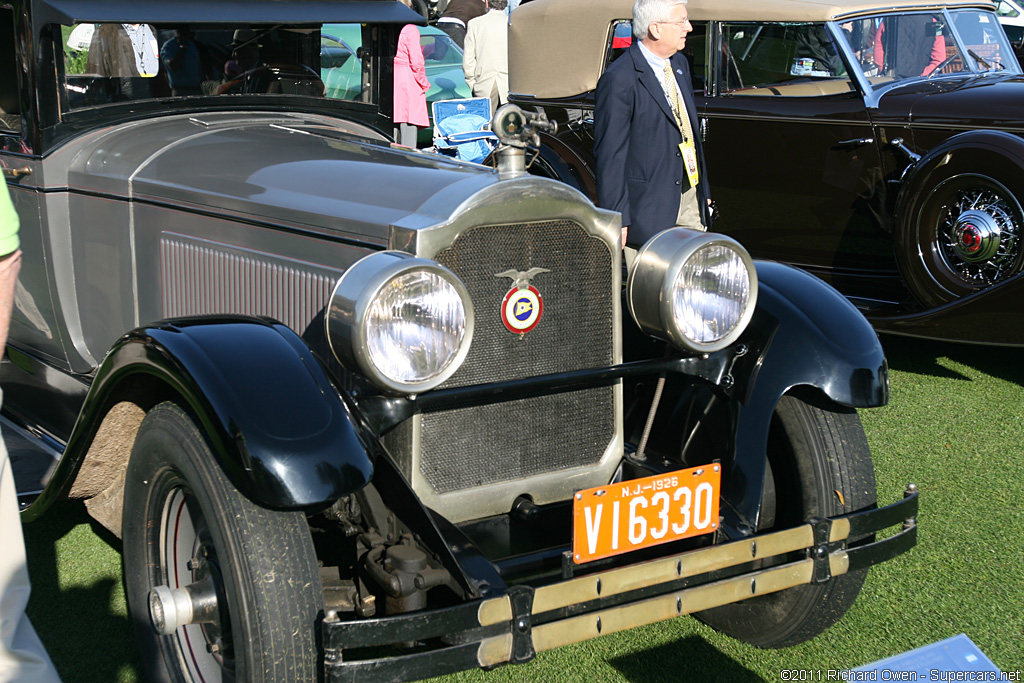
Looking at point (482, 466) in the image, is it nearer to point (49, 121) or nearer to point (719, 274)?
point (719, 274)

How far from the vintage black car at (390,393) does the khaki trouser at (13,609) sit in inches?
9.6

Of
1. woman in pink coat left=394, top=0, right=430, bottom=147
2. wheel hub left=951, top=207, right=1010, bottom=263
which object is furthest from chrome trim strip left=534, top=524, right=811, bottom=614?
woman in pink coat left=394, top=0, right=430, bottom=147

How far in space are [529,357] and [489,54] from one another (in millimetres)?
8235

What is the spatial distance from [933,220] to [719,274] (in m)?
2.69

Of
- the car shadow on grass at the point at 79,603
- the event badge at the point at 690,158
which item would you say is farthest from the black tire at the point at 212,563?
the event badge at the point at 690,158

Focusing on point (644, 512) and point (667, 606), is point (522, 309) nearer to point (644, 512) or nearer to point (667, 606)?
point (644, 512)

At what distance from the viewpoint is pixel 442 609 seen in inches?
74.2

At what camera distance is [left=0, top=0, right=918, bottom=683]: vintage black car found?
78.0 inches

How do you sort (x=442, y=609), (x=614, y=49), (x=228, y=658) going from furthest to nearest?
(x=614, y=49) → (x=228, y=658) → (x=442, y=609)

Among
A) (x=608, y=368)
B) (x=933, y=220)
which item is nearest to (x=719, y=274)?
(x=608, y=368)

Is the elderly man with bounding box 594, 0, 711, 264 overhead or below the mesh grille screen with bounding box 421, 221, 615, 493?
overhead

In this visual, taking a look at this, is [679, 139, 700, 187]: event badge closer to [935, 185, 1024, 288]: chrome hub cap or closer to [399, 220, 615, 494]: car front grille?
[935, 185, 1024, 288]: chrome hub cap

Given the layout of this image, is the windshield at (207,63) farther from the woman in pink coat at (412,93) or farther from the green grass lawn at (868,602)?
the woman in pink coat at (412,93)

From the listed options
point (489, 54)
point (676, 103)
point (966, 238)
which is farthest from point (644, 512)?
point (489, 54)
